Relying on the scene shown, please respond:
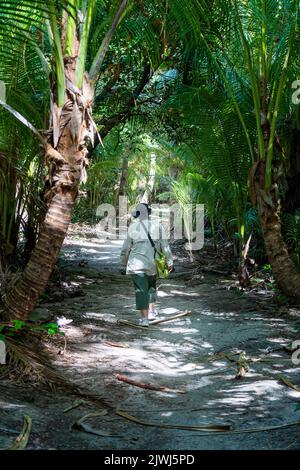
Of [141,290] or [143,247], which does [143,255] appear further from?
[141,290]

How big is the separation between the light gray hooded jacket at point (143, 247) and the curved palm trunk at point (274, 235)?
53.3 inches

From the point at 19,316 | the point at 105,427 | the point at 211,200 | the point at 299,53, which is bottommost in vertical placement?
the point at 105,427

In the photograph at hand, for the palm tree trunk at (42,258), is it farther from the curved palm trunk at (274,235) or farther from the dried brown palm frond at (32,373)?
the curved palm trunk at (274,235)

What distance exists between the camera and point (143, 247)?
252 inches

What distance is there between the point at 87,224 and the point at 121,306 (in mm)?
12607

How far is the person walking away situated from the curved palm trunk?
4.44 feet

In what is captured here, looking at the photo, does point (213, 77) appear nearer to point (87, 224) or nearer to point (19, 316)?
point (19, 316)

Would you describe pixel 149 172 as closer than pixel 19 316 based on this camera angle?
No

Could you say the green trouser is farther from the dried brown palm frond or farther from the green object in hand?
the dried brown palm frond

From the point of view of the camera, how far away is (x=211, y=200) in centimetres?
1115

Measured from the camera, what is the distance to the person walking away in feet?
20.8

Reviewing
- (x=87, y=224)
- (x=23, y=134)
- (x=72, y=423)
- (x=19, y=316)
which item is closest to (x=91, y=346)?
(x=19, y=316)

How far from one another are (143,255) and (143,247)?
0.10 metres

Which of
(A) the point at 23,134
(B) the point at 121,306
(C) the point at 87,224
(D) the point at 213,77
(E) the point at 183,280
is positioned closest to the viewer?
(A) the point at 23,134
